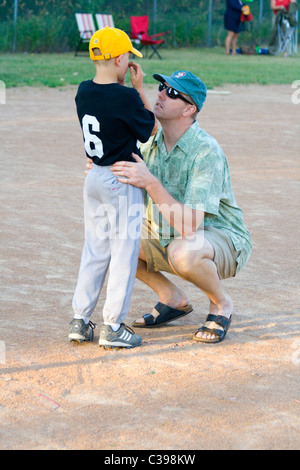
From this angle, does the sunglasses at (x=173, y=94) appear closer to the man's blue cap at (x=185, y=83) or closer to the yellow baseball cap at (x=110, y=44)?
the man's blue cap at (x=185, y=83)

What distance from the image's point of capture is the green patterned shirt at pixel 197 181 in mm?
4223

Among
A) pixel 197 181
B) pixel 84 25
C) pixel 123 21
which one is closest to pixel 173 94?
pixel 197 181

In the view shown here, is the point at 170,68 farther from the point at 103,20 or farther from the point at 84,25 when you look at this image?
the point at 103,20

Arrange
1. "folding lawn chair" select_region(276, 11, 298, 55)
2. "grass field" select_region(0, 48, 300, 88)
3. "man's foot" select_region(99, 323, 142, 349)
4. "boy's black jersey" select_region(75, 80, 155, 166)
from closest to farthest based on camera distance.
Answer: "boy's black jersey" select_region(75, 80, 155, 166), "man's foot" select_region(99, 323, 142, 349), "grass field" select_region(0, 48, 300, 88), "folding lawn chair" select_region(276, 11, 298, 55)

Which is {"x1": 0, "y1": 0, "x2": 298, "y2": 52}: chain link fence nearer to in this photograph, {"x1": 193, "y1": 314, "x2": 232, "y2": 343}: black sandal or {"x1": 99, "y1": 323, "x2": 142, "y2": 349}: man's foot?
{"x1": 193, "y1": 314, "x2": 232, "y2": 343}: black sandal

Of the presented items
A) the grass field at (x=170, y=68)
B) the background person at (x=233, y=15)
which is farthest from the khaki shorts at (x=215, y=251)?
the background person at (x=233, y=15)

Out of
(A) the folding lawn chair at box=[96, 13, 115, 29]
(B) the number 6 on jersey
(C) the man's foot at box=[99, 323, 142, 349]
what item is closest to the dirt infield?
(C) the man's foot at box=[99, 323, 142, 349]

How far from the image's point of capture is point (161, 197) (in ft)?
13.4

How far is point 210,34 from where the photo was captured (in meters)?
27.1

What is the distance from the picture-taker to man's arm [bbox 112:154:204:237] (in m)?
3.93

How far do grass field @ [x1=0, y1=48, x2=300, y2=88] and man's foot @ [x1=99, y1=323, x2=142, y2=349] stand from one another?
36.8ft

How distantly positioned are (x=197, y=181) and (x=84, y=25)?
60.9ft
